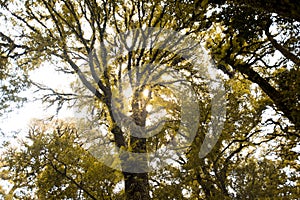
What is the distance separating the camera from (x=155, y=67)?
29.8 feet

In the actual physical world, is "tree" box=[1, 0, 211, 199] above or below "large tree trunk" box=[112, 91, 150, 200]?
above

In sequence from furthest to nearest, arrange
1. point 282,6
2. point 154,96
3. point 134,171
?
point 154,96
point 134,171
point 282,6

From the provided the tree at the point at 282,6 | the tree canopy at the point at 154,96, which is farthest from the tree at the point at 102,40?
the tree at the point at 282,6

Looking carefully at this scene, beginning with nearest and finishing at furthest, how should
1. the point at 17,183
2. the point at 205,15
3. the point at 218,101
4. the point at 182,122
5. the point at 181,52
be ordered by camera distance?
the point at 17,183 < the point at 205,15 < the point at 218,101 < the point at 182,122 < the point at 181,52

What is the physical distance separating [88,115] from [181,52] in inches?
172

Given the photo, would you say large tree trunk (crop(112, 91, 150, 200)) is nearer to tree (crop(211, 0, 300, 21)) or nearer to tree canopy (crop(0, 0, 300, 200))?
tree canopy (crop(0, 0, 300, 200))

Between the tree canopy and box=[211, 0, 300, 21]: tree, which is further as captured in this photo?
the tree canopy

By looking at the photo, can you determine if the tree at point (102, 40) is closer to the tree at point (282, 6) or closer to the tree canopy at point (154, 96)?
the tree canopy at point (154, 96)

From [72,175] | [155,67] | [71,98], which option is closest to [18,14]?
[71,98]

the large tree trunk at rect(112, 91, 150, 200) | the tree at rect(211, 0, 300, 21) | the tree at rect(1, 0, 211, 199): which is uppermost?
the tree at rect(1, 0, 211, 199)

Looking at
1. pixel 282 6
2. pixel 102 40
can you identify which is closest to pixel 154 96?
pixel 102 40

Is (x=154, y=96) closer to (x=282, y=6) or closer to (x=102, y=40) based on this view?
(x=102, y=40)

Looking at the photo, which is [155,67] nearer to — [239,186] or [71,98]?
[71,98]

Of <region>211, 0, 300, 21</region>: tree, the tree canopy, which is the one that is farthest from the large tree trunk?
<region>211, 0, 300, 21</region>: tree
